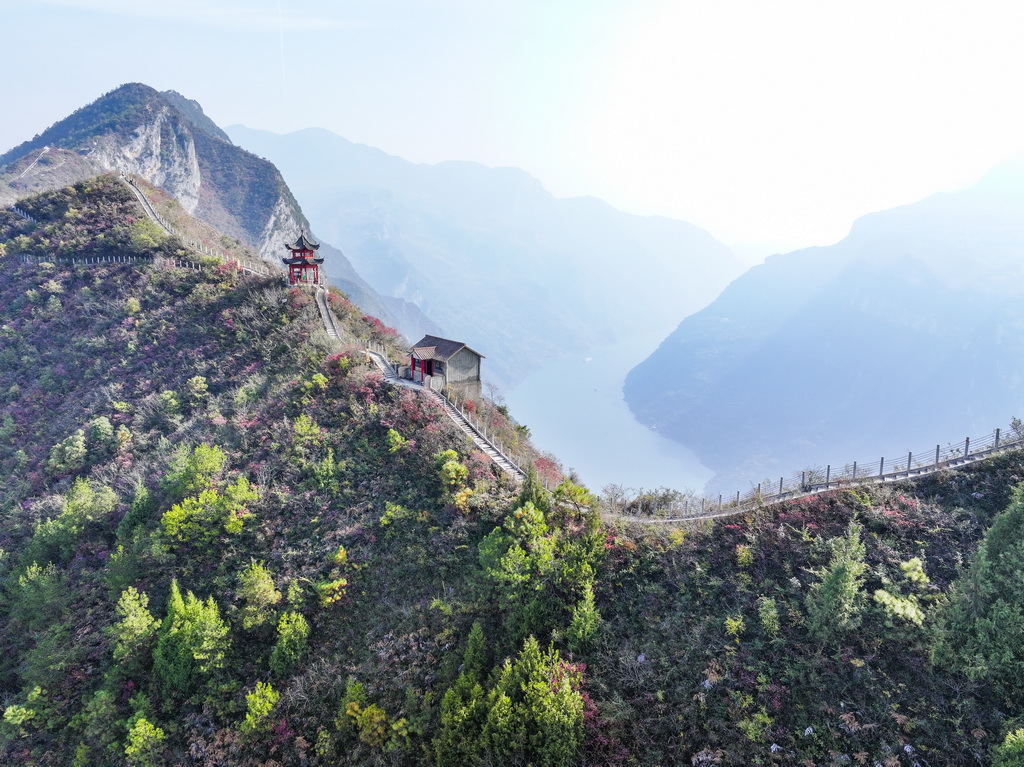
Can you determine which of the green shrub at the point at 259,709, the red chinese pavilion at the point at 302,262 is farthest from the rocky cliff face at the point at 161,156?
the green shrub at the point at 259,709

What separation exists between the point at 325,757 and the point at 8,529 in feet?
102

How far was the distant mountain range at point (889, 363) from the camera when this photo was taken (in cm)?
13750

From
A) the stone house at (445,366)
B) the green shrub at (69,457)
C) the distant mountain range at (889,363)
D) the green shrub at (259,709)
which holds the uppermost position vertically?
the distant mountain range at (889,363)

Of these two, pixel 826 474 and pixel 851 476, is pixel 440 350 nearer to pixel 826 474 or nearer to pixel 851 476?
pixel 826 474

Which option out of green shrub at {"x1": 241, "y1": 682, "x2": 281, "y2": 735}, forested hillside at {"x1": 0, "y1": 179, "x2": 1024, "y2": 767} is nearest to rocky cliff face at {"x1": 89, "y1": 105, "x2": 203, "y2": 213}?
forested hillside at {"x1": 0, "y1": 179, "x2": 1024, "y2": 767}

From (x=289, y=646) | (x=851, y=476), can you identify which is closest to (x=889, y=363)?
(x=851, y=476)

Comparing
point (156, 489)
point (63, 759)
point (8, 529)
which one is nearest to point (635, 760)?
point (63, 759)

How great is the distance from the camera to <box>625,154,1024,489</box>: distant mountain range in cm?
13750

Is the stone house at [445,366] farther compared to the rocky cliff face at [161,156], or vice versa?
the rocky cliff face at [161,156]

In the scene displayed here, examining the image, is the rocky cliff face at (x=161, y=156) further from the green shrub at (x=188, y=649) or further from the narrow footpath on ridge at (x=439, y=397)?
the green shrub at (x=188, y=649)

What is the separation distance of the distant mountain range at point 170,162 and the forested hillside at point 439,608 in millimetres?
100870

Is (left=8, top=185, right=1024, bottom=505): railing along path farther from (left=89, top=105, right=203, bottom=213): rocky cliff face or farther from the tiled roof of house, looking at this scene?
(left=89, top=105, right=203, bottom=213): rocky cliff face

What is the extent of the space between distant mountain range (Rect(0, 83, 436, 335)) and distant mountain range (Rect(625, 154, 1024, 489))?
148 meters

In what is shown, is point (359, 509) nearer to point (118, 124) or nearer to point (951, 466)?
point (951, 466)
